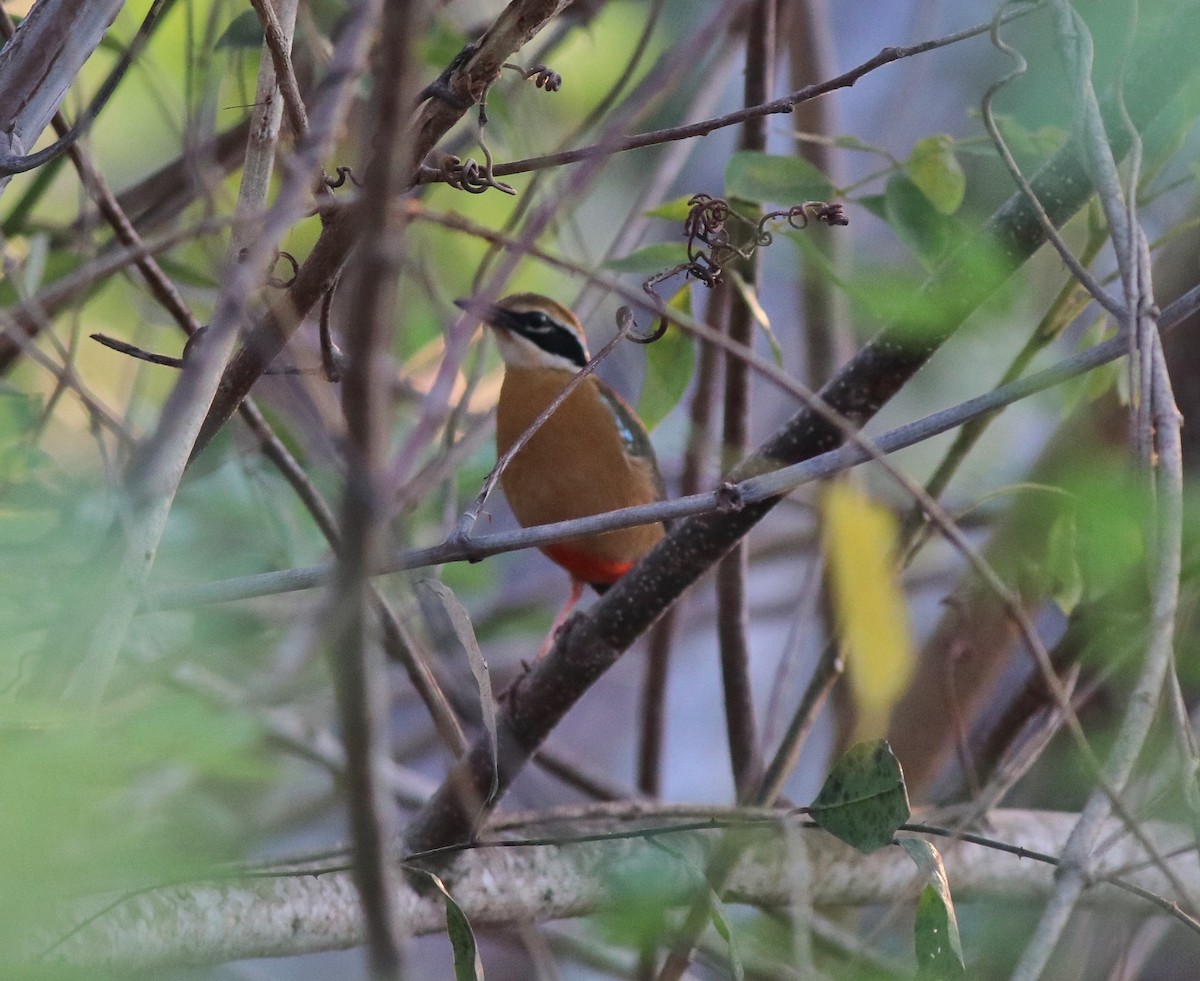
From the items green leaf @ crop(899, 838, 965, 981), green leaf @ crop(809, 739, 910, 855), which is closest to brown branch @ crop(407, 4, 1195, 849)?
green leaf @ crop(809, 739, 910, 855)

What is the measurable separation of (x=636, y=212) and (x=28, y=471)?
4.22 feet

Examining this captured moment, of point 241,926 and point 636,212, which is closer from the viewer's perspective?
point 241,926

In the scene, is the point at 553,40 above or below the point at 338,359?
above

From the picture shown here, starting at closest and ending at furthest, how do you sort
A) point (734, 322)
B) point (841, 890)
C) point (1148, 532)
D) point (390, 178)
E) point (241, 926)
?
point (390, 178)
point (1148, 532)
point (241, 926)
point (841, 890)
point (734, 322)

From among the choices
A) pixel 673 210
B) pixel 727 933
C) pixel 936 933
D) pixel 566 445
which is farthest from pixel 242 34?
pixel 936 933

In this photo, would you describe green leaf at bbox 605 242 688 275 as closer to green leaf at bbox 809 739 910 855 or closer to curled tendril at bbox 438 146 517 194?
curled tendril at bbox 438 146 517 194

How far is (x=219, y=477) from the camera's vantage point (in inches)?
124

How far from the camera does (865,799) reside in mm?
1489

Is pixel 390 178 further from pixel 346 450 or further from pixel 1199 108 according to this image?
pixel 1199 108

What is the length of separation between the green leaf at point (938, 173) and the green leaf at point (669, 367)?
1.33 ft

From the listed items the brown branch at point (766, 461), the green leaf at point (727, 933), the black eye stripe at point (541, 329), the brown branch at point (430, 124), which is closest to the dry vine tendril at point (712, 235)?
the brown branch at point (766, 461)

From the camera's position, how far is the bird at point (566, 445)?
3113 mm

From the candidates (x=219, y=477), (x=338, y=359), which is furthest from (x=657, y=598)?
(x=219, y=477)

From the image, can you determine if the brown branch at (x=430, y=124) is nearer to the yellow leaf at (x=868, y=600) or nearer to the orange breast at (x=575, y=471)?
the yellow leaf at (x=868, y=600)
